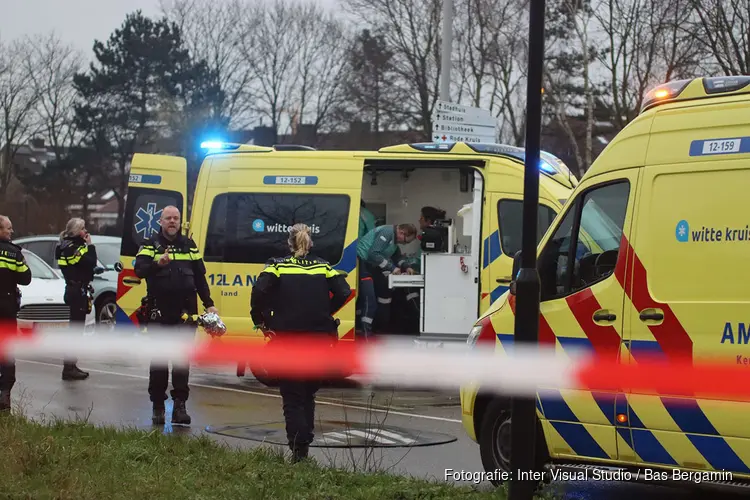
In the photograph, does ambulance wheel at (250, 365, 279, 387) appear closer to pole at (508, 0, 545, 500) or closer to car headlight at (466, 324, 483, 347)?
car headlight at (466, 324, 483, 347)

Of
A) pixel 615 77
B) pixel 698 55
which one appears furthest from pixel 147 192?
pixel 615 77

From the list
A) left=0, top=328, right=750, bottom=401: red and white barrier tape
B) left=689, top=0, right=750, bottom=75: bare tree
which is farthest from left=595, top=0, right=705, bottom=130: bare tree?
left=0, top=328, right=750, bottom=401: red and white barrier tape

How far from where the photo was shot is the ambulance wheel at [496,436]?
21.7 ft

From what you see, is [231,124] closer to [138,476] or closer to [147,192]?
[147,192]

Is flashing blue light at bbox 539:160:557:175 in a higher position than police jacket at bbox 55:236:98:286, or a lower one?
higher

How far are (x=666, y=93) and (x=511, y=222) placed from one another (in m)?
5.20

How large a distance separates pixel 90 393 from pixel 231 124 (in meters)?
38.7

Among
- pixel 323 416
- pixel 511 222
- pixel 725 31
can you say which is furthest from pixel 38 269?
pixel 725 31

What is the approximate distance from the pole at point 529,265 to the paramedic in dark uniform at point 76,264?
8.11 metres

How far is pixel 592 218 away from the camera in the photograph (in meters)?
6.38

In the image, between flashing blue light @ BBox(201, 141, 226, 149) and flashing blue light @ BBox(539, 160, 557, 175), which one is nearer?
flashing blue light @ BBox(539, 160, 557, 175)

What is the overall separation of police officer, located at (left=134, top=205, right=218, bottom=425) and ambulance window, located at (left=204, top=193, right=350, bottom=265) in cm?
253

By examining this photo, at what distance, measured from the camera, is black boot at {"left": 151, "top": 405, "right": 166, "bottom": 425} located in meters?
9.12

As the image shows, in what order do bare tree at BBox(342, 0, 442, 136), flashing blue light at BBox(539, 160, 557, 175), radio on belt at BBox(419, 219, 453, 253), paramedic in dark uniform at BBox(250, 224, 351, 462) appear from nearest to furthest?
paramedic in dark uniform at BBox(250, 224, 351, 462), flashing blue light at BBox(539, 160, 557, 175), radio on belt at BBox(419, 219, 453, 253), bare tree at BBox(342, 0, 442, 136)
